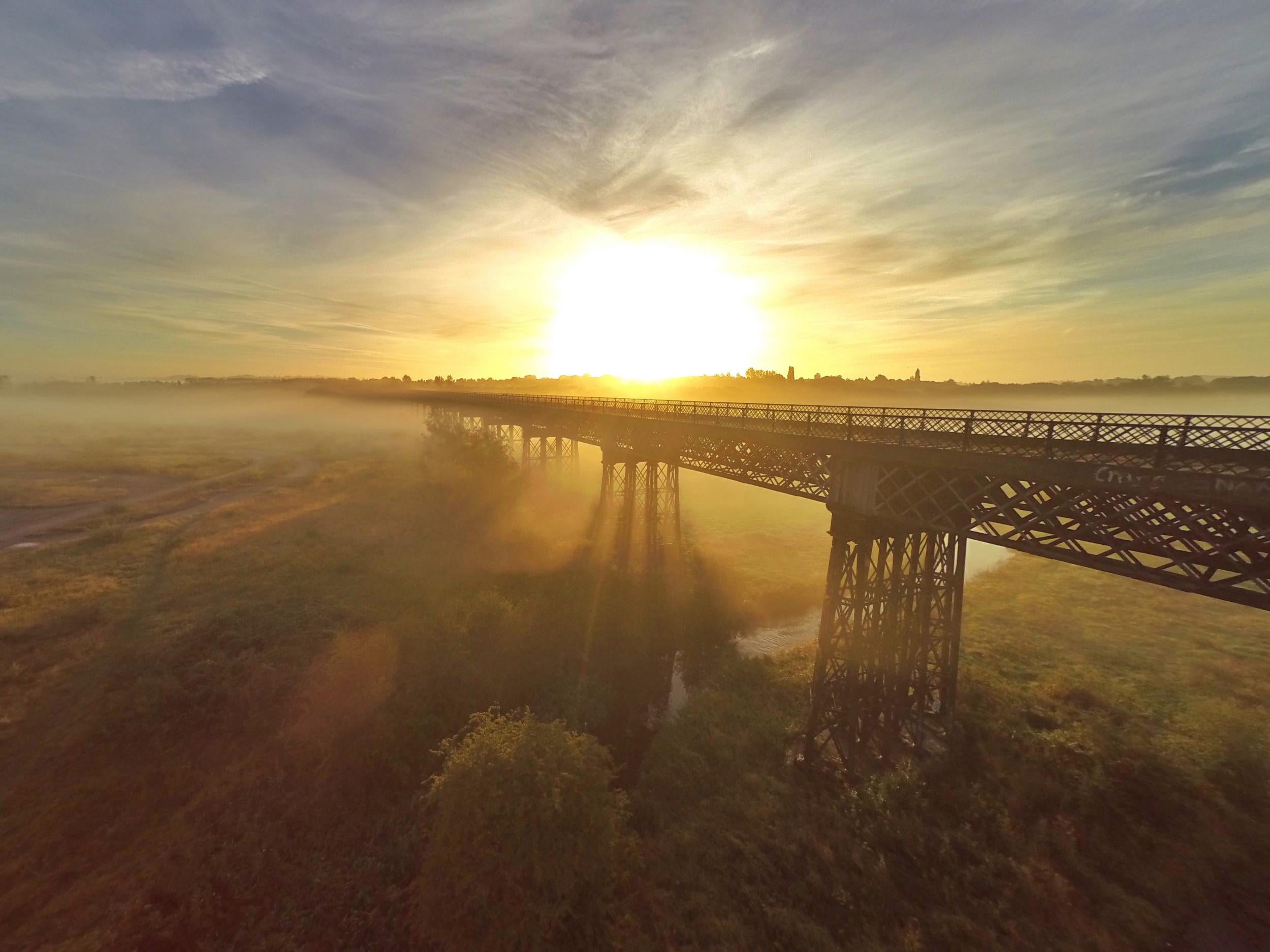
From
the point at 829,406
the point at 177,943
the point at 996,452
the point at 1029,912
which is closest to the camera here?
the point at 177,943

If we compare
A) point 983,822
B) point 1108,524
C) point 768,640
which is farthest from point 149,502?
point 1108,524

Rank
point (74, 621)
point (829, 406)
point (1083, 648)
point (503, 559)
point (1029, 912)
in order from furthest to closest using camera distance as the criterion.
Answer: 1. point (503, 559)
2. point (1083, 648)
3. point (74, 621)
4. point (829, 406)
5. point (1029, 912)

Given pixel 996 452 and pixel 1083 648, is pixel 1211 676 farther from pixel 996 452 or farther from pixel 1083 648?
pixel 996 452

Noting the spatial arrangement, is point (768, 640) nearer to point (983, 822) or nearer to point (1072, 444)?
point (983, 822)

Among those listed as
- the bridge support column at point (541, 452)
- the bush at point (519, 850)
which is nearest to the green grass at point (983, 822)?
the bush at point (519, 850)

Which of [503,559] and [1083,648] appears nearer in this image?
[1083,648]

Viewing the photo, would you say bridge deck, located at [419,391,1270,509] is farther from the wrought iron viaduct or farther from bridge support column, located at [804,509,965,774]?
bridge support column, located at [804,509,965,774]

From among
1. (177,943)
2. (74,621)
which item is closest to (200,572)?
(74,621)

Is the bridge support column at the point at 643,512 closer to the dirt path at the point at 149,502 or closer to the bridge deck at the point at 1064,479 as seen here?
the bridge deck at the point at 1064,479
